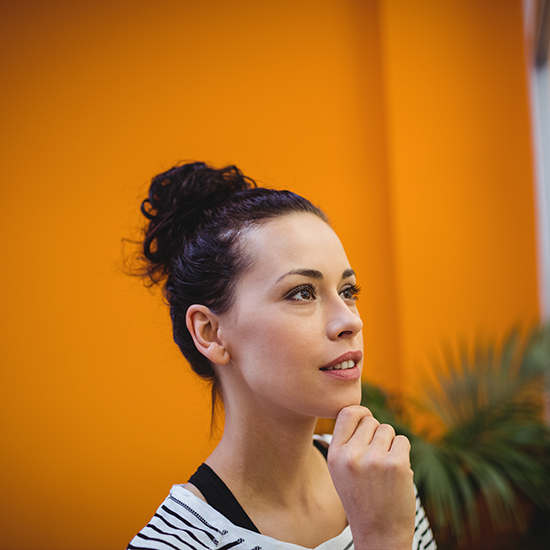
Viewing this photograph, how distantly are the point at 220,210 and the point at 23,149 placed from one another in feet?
2.09

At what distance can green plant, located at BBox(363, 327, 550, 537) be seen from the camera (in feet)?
5.63

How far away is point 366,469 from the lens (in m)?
0.81

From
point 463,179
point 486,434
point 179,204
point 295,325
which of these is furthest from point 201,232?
point 463,179

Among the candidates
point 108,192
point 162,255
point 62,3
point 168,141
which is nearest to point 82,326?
point 108,192

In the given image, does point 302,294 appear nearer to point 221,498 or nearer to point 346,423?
point 346,423

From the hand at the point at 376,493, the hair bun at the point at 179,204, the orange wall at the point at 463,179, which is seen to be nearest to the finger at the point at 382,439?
the hand at the point at 376,493

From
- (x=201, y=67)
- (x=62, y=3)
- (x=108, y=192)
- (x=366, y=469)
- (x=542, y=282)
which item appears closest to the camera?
(x=366, y=469)

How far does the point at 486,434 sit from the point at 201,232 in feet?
4.63

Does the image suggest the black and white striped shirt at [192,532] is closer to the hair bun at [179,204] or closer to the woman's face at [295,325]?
the woman's face at [295,325]

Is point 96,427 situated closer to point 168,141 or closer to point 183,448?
point 183,448

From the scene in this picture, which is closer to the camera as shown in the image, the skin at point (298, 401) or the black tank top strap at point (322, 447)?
the skin at point (298, 401)

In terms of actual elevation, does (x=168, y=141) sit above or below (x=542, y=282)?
above

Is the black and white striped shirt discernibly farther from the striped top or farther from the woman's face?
the woman's face

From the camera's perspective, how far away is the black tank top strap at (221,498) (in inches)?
35.6
